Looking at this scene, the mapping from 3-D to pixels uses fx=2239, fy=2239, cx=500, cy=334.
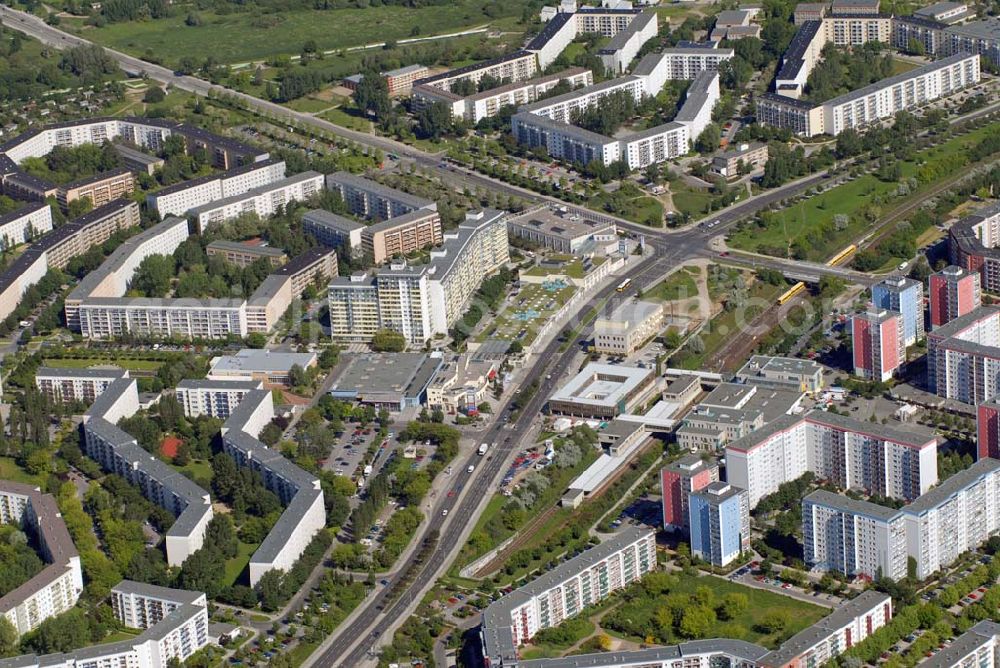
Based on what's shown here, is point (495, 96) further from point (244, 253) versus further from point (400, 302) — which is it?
point (400, 302)

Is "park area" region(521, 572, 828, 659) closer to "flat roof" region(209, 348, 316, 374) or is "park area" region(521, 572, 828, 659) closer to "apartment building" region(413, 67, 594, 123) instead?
"flat roof" region(209, 348, 316, 374)

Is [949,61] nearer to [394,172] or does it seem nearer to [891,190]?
[891,190]

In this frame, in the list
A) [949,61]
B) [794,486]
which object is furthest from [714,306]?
[949,61]

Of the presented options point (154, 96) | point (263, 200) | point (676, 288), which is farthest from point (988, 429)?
point (154, 96)

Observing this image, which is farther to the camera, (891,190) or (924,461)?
(891,190)

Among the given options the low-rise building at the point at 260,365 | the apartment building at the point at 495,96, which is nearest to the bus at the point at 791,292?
the low-rise building at the point at 260,365

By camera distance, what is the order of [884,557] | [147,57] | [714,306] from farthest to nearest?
[147,57]
[714,306]
[884,557]
